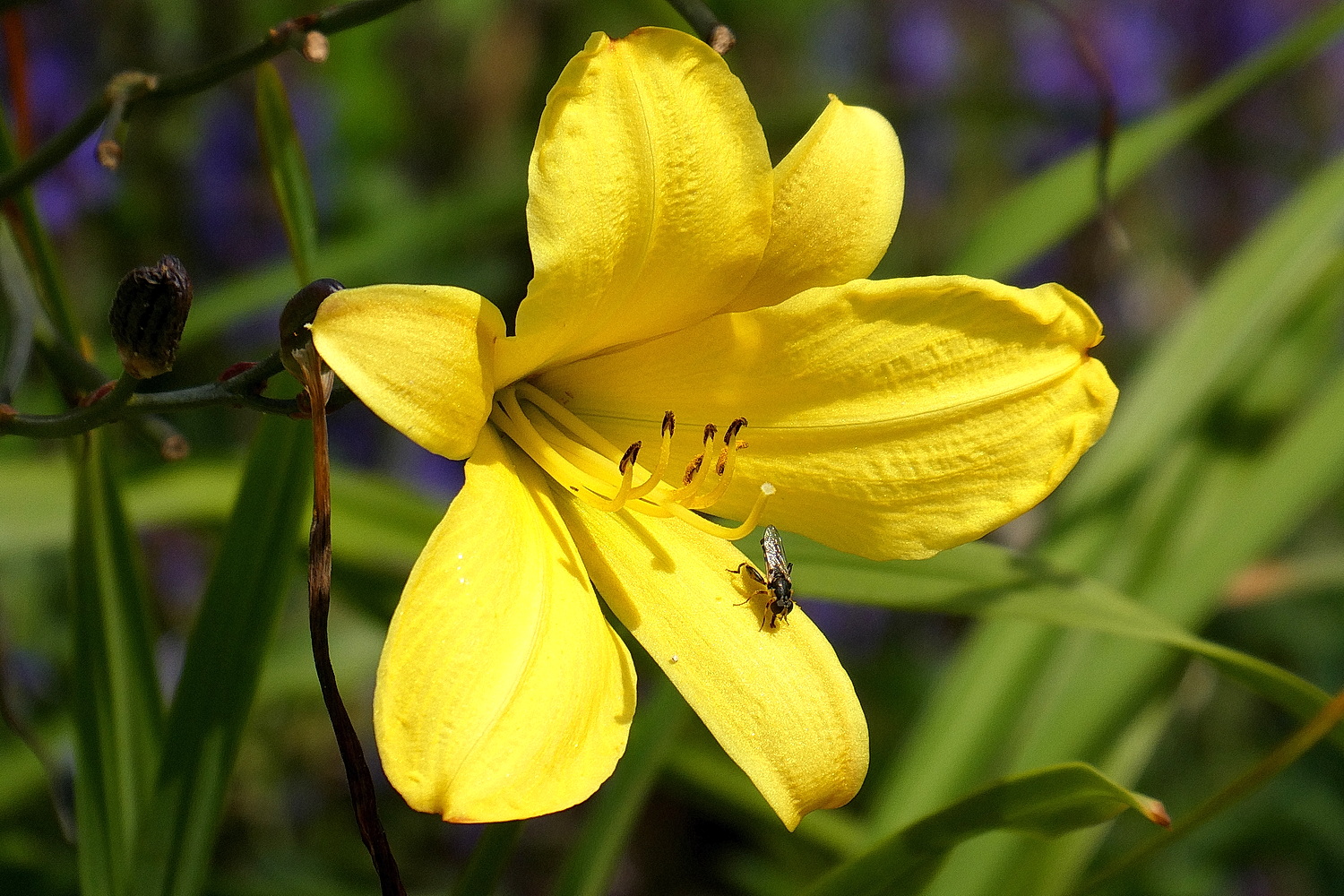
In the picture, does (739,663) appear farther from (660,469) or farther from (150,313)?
(150,313)

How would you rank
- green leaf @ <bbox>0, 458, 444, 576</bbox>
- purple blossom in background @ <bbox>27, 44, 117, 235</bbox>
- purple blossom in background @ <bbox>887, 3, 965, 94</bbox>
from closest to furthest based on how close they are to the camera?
green leaf @ <bbox>0, 458, 444, 576</bbox> → purple blossom in background @ <bbox>27, 44, 117, 235</bbox> → purple blossom in background @ <bbox>887, 3, 965, 94</bbox>

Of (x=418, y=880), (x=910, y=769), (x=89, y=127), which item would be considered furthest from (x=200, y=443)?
(x=910, y=769)

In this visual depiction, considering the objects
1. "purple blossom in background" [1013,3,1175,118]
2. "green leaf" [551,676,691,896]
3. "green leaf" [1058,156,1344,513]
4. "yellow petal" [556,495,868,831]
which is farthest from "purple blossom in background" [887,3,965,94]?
"yellow petal" [556,495,868,831]

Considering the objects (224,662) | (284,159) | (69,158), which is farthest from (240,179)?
(224,662)

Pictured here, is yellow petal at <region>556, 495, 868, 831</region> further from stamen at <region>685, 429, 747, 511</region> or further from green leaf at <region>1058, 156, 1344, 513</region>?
green leaf at <region>1058, 156, 1344, 513</region>

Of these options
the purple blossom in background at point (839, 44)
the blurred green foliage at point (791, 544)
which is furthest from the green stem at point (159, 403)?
the purple blossom in background at point (839, 44)

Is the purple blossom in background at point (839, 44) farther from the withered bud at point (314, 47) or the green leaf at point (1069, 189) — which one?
the withered bud at point (314, 47)

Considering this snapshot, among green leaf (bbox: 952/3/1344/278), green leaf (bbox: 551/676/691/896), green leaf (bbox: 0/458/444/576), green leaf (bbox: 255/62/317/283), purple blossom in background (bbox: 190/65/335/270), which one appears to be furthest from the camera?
purple blossom in background (bbox: 190/65/335/270)

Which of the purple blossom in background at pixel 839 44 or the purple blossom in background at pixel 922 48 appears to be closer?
the purple blossom in background at pixel 922 48
